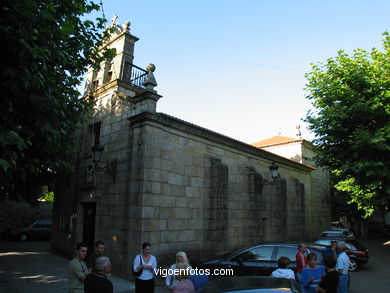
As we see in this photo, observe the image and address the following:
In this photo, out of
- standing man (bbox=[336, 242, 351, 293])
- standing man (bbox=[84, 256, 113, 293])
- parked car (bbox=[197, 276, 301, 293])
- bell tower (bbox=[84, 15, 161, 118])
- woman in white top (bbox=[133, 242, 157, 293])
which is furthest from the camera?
bell tower (bbox=[84, 15, 161, 118])

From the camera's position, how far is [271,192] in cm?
1484

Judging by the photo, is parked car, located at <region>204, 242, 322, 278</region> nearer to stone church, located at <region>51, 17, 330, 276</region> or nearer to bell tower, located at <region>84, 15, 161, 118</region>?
stone church, located at <region>51, 17, 330, 276</region>

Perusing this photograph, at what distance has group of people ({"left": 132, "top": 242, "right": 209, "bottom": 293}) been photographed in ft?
14.1

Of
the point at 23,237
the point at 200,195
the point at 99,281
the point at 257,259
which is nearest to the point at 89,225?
the point at 200,195

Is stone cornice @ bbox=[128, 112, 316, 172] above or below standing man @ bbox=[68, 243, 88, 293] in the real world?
above

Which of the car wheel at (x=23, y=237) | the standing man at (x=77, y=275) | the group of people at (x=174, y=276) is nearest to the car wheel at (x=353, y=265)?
the group of people at (x=174, y=276)

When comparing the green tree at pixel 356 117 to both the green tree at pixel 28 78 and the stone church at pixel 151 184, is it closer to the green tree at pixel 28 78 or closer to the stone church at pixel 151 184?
the stone church at pixel 151 184

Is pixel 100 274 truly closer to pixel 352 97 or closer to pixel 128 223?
pixel 128 223

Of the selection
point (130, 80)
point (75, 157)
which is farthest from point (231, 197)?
point (75, 157)

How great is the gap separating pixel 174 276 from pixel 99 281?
1308 mm

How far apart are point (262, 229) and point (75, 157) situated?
9702 mm

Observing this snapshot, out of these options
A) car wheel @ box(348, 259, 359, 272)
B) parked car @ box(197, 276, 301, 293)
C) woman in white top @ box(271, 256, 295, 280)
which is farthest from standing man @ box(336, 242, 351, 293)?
car wheel @ box(348, 259, 359, 272)

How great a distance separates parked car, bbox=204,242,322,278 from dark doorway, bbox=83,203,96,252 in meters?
5.57

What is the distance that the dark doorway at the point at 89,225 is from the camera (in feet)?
→ 36.2
